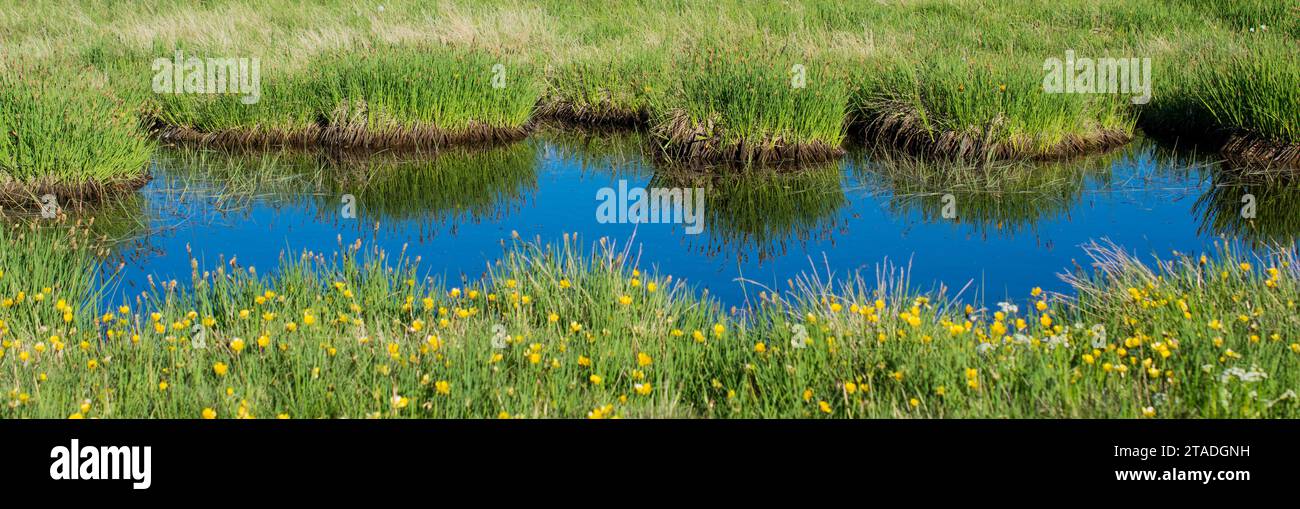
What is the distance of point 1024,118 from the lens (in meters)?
11.3

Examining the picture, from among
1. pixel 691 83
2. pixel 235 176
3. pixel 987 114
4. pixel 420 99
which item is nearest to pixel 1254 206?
pixel 987 114

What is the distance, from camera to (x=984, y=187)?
10.4 m

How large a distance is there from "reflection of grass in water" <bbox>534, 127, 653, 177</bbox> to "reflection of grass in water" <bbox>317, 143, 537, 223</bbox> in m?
0.44

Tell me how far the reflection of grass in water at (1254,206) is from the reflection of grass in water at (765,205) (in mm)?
2989

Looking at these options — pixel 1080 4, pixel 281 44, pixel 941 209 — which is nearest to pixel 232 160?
pixel 281 44

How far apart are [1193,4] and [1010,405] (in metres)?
14.3

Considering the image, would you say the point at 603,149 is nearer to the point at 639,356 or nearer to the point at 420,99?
the point at 420,99

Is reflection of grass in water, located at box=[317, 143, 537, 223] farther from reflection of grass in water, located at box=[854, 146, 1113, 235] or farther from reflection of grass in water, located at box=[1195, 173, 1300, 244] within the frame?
reflection of grass in water, located at box=[1195, 173, 1300, 244]

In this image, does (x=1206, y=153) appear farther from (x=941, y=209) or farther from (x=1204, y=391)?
(x=1204, y=391)

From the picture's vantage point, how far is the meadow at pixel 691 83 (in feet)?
35.6

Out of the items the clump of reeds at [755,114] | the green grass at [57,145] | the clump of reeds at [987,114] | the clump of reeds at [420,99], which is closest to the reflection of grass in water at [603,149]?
the clump of reeds at [755,114]

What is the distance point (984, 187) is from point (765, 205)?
1962 mm

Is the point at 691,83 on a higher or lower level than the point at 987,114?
higher
